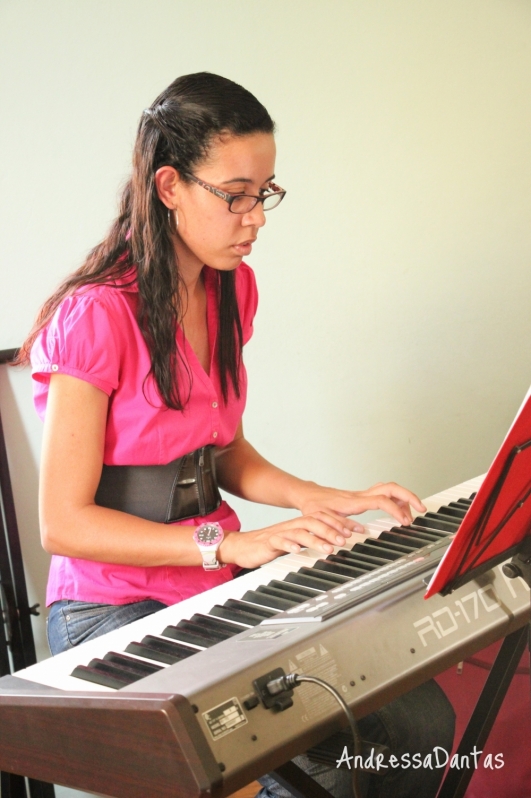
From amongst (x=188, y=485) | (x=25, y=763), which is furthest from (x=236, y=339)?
(x=25, y=763)

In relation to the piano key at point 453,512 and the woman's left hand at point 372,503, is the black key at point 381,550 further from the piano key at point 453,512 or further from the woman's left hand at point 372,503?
the piano key at point 453,512

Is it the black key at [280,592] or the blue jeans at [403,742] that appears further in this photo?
the blue jeans at [403,742]

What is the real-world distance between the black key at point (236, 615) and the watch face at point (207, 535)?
0.70ft

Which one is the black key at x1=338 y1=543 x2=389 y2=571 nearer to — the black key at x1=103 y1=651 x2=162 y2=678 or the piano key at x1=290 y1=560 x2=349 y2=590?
the piano key at x1=290 y1=560 x2=349 y2=590

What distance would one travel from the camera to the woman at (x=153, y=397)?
4.15 ft

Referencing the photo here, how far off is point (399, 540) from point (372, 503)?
0.39ft

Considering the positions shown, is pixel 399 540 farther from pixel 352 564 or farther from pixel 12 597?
pixel 12 597

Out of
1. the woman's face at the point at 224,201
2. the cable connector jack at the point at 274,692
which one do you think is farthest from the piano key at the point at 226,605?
the woman's face at the point at 224,201

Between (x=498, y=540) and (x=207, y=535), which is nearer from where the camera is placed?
(x=498, y=540)

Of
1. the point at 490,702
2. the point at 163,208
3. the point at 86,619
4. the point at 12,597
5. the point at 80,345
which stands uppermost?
the point at 163,208

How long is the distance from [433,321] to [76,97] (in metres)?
0.99

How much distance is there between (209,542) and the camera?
127 cm

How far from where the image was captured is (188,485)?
142cm

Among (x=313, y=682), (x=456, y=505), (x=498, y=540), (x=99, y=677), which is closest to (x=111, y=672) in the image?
(x=99, y=677)
